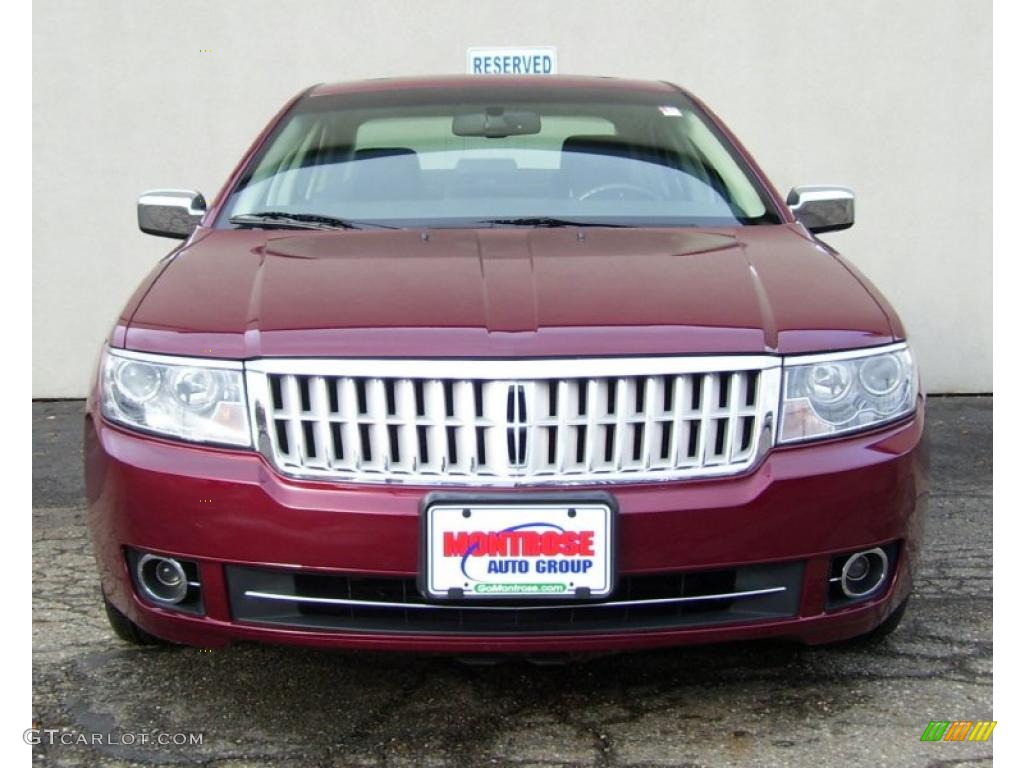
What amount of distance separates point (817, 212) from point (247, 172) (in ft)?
5.59

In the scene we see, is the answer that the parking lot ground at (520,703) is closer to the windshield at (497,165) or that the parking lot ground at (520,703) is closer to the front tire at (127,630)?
the front tire at (127,630)

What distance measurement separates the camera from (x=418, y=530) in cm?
246

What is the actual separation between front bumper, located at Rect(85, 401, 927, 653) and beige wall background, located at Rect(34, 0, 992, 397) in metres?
4.59

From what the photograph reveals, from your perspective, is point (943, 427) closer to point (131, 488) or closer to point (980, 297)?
point (980, 297)

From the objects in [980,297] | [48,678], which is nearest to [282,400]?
[48,678]

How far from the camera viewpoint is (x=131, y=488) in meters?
2.62

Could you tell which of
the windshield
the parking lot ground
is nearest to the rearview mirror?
the windshield

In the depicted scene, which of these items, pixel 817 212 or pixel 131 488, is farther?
pixel 817 212

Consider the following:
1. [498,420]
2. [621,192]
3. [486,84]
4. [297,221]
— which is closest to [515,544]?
[498,420]

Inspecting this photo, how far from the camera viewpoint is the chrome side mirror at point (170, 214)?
388 cm

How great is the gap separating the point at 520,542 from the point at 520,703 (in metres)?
0.66

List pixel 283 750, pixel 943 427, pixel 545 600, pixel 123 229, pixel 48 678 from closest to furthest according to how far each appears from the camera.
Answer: pixel 545 600 < pixel 283 750 < pixel 48 678 < pixel 943 427 < pixel 123 229

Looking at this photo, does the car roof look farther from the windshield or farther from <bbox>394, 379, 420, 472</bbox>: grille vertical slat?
<bbox>394, 379, 420, 472</bbox>: grille vertical slat

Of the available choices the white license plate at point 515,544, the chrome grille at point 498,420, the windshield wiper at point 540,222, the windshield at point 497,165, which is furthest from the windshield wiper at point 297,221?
the white license plate at point 515,544
